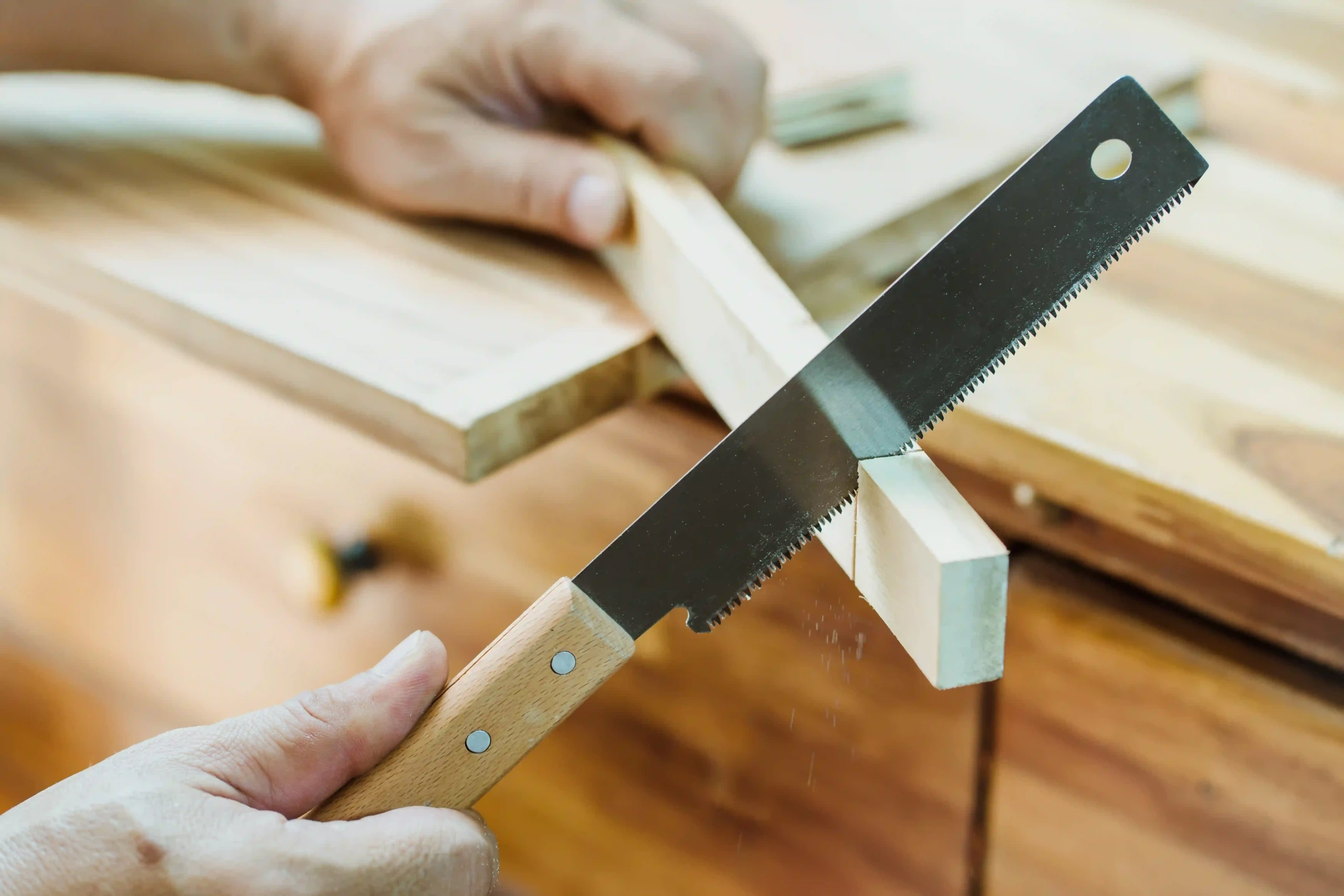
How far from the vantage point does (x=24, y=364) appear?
2.39 ft

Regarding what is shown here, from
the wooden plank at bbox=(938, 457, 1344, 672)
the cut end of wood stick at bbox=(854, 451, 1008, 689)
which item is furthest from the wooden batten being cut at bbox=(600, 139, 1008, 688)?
the wooden plank at bbox=(938, 457, 1344, 672)

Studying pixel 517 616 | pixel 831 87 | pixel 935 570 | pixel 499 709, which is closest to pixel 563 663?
pixel 499 709

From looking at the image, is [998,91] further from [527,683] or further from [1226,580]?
[527,683]

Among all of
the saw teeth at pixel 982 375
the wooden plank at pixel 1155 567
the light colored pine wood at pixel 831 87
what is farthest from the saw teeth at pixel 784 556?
the light colored pine wood at pixel 831 87

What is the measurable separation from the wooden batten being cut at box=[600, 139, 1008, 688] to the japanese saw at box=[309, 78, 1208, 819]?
0.02m

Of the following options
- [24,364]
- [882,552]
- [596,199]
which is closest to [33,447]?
[24,364]

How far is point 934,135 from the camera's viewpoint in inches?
24.8

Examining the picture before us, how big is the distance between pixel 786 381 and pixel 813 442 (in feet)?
0.10

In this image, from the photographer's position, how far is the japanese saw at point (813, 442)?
36 cm

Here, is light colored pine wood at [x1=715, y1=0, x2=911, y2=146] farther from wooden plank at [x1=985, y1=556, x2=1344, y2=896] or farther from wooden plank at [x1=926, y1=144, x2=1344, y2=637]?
wooden plank at [x1=985, y1=556, x2=1344, y2=896]

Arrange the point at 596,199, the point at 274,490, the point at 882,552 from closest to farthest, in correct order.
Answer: the point at 882,552 → the point at 596,199 → the point at 274,490

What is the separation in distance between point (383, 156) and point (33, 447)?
0.39 meters

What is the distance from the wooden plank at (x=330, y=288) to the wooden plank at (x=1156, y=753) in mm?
203

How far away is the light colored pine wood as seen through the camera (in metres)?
0.63
